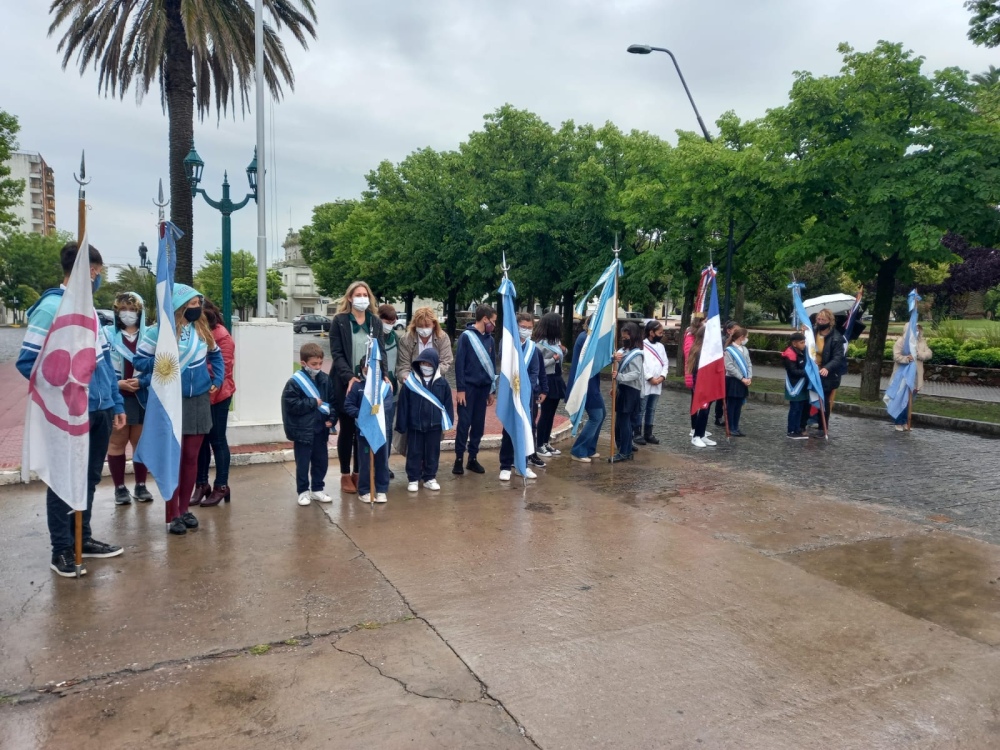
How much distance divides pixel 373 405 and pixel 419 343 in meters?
0.95

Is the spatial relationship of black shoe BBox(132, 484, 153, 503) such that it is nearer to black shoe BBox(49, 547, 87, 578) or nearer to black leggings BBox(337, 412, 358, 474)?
black leggings BBox(337, 412, 358, 474)

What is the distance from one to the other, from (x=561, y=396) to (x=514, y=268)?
1560 cm

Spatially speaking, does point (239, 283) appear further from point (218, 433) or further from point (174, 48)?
point (218, 433)

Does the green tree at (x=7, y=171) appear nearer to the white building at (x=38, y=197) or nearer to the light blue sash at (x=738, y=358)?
the light blue sash at (x=738, y=358)

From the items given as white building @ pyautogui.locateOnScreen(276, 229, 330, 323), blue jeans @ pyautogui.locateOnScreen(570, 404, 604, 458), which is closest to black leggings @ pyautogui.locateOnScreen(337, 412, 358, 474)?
blue jeans @ pyautogui.locateOnScreen(570, 404, 604, 458)

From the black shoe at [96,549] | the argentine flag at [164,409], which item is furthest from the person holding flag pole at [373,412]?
the black shoe at [96,549]

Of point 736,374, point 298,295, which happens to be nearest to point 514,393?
point 736,374

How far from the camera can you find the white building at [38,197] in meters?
103

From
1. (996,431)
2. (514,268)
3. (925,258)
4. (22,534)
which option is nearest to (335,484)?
(22,534)

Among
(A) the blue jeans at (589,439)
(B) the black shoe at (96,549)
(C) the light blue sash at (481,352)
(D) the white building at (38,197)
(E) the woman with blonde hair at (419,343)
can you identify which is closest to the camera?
(B) the black shoe at (96,549)

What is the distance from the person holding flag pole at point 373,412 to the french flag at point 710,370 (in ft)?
15.6

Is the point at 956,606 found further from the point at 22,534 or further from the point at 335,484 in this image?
the point at 22,534

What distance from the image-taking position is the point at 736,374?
1048 cm

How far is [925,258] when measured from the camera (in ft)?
43.7
